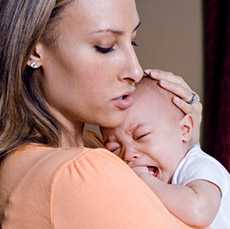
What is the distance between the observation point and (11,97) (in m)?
1.39

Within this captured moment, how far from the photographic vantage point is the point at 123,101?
146 centimetres

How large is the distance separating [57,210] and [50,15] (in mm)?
422

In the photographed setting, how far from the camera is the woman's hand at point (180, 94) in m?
1.62

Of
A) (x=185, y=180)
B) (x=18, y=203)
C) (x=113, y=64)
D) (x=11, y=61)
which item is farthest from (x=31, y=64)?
(x=185, y=180)

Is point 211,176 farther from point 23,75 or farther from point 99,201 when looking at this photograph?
point 23,75

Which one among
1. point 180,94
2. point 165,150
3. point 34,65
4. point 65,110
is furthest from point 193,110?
point 34,65

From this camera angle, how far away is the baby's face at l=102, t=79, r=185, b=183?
1545 mm

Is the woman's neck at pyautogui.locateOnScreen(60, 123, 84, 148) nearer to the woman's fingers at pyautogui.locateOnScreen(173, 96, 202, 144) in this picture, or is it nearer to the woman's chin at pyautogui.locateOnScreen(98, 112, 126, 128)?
the woman's chin at pyautogui.locateOnScreen(98, 112, 126, 128)

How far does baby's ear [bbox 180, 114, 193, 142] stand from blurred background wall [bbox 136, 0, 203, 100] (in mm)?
1334

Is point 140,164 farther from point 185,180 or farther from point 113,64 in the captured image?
point 113,64

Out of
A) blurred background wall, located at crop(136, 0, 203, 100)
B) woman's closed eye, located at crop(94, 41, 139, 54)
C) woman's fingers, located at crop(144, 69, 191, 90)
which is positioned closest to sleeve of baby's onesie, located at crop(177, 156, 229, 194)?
woman's fingers, located at crop(144, 69, 191, 90)

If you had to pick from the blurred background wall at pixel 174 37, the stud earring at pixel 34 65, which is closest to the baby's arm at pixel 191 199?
the stud earring at pixel 34 65

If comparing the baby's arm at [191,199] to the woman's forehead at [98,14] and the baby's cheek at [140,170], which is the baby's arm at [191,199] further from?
the woman's forehead at [98,14]

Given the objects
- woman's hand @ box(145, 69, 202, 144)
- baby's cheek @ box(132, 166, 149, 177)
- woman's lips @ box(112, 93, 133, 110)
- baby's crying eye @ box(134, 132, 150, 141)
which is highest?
woman's lips @ box(112, 93, 133, 110)
